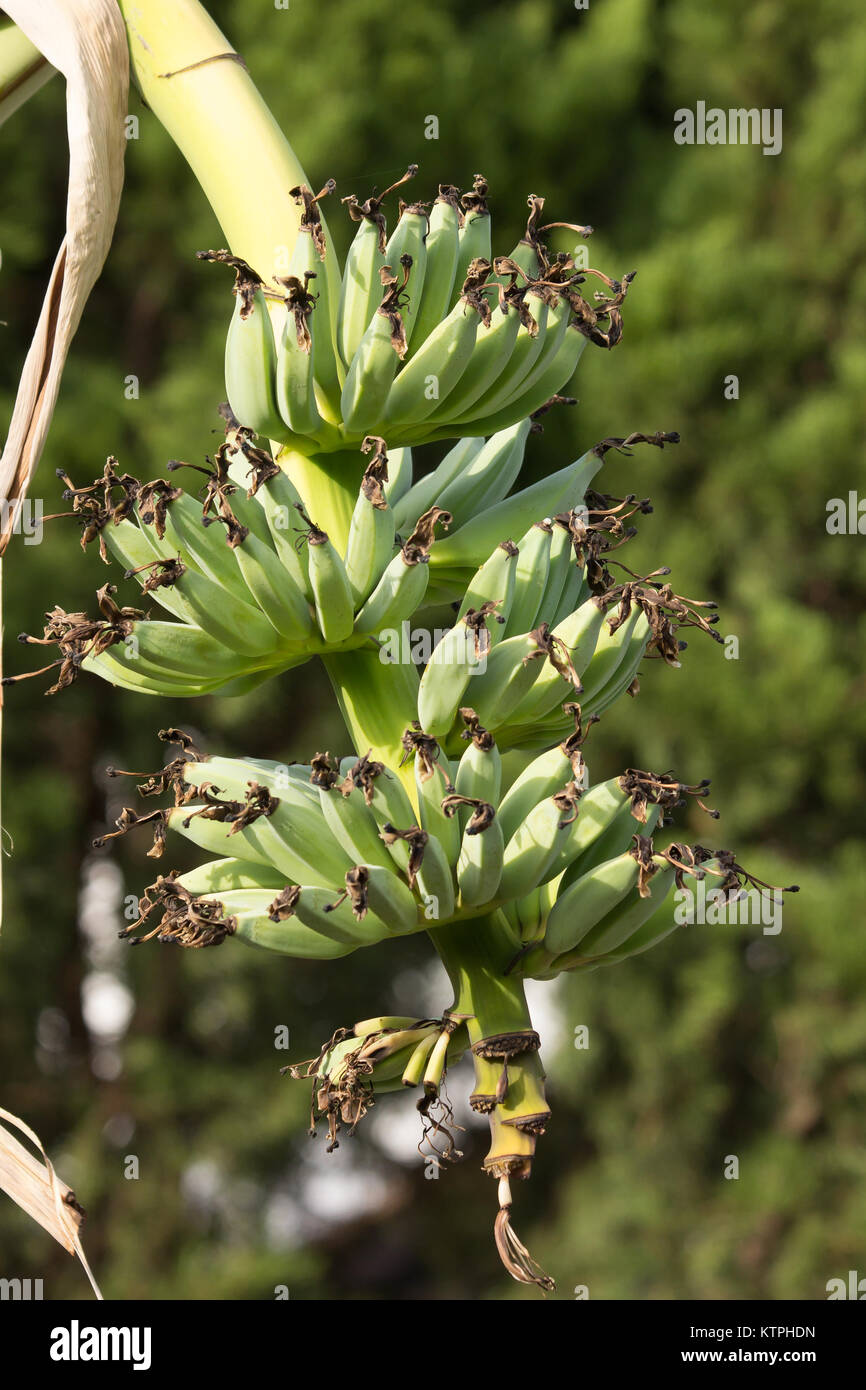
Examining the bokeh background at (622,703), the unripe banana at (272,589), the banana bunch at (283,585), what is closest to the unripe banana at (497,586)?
the banana bunch at (283,585)

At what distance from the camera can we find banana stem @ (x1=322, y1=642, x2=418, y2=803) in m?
0.84

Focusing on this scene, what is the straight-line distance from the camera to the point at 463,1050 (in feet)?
2.66

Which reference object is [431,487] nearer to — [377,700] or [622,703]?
[377,700]

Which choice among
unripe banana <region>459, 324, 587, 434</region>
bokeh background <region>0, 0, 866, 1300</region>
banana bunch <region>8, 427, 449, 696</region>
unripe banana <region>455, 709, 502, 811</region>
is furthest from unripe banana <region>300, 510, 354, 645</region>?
bokeh background <region>0, 0, 866, 1300</region>

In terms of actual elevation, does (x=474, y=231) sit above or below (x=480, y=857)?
above

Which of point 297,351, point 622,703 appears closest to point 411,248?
point 297,351

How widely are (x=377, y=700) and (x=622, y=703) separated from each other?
3.33 m

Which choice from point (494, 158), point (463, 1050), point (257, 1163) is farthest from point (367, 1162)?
point (463, 1050)

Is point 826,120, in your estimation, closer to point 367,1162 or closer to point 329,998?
point 329,998

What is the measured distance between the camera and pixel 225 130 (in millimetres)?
853

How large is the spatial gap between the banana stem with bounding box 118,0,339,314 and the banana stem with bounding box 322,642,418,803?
24 centimetres

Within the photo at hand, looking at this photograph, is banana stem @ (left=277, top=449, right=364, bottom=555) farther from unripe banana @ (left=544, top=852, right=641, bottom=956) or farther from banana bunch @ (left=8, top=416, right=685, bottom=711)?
unripe banana @ (left=544, top=852, right=641, bottom=956)

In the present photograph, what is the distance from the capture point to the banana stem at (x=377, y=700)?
841mm

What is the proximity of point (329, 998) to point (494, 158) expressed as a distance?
9.24ft
